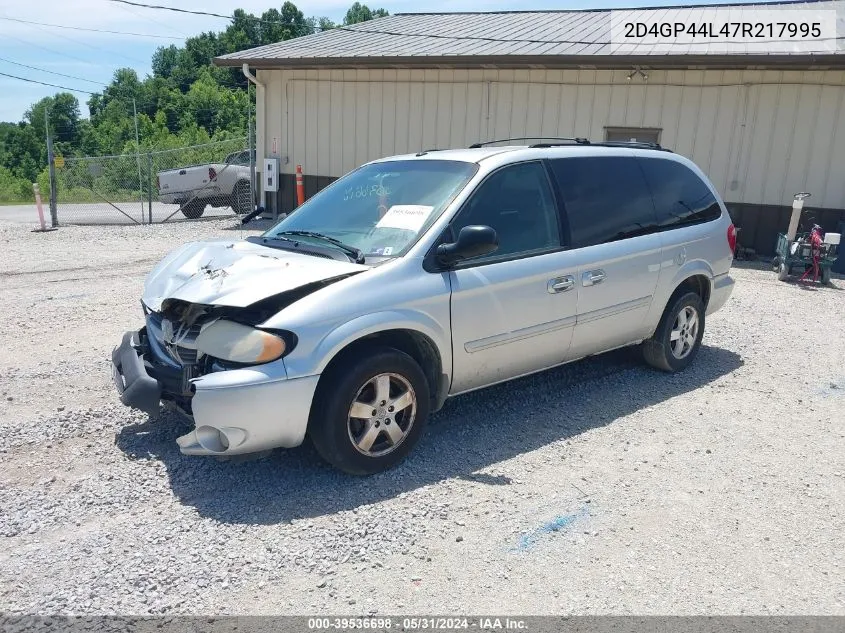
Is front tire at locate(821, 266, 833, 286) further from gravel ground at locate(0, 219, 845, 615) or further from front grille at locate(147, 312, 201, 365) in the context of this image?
front grille at locate(147, 312, 201, 365)

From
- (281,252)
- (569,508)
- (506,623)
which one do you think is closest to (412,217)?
(281,252)

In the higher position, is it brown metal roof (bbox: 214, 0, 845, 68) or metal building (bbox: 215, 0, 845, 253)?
brown metal roof (bbox: 214, 0, 845, 68)

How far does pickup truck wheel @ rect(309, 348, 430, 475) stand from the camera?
12.8 ft

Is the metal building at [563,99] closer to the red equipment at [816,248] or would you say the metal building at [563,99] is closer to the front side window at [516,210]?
the red equipment at [816,248]

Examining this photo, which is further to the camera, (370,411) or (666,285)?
(666,285)

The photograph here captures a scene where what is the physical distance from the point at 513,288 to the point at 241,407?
74.3 inches

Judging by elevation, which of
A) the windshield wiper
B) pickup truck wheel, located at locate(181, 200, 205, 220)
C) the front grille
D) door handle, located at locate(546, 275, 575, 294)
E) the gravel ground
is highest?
the windshield wiper

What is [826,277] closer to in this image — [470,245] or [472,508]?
[470,245]

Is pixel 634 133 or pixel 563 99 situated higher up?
pixel 563 99

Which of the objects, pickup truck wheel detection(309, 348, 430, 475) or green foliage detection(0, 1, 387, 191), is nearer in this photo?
pickup truck wheel detection(309, 348, 430, 475)

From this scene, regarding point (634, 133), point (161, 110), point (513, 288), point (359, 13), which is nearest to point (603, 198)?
point (513, 288)

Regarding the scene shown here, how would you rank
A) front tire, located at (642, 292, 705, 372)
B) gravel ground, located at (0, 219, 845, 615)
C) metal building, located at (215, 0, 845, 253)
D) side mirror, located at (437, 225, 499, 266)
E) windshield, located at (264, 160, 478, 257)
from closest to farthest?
1. gravel ground, located at (0, 219, 845, 615)
2. side mirror, located at (437, 225, 499, 266)
3. windshield, located at (264, 160, 478, 257)
4. front tire, located at (642, 292, 705, 372)
5. metal building, located at (215, 0, 845, 253)

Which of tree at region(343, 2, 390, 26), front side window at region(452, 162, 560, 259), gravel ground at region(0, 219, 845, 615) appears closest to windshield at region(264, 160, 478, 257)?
front side window at region(452, 162, 560, 259)

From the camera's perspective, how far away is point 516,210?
486 cm
